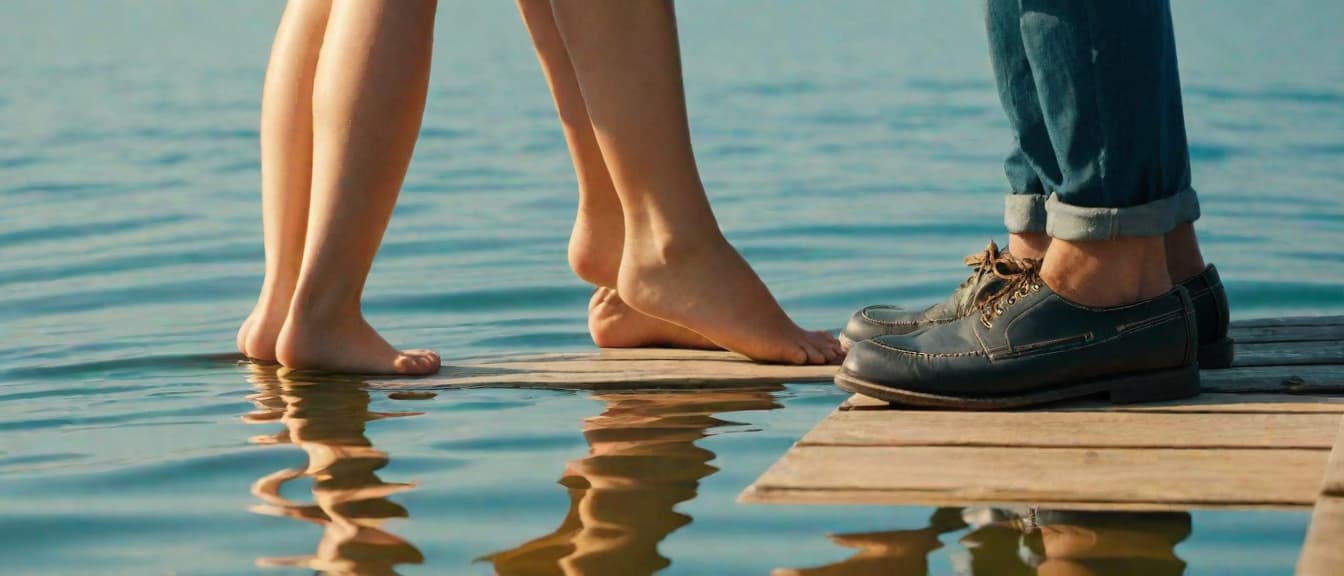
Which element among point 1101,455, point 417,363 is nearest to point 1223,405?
point 1101,455

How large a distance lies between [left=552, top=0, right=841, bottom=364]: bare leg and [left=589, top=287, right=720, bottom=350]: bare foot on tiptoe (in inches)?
6.6

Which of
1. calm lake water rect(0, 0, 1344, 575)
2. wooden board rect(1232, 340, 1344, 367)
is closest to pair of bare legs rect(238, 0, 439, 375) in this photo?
calm lake water rect(0, 0, 1344, 575)

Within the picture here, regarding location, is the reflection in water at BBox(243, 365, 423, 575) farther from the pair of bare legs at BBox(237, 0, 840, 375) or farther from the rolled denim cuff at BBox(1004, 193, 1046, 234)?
the rolled denim cuff at BBox(1004, 193, 1046, 234)

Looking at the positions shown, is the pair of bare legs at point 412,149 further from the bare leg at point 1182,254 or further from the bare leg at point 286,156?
the bare leg at point 1182,254

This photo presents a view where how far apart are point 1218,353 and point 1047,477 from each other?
681 millimetres

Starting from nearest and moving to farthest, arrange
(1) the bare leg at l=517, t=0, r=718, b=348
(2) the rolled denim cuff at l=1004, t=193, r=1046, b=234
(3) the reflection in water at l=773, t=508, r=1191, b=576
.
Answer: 1. (3) the reflection in water at l=773, t=508, r=1191, b=576
2. (2) the rolled denim cuff at l=1004, t=193, r=1046, b=234
3. (1) the bare leg at l=517, t=0, r=718, b=348

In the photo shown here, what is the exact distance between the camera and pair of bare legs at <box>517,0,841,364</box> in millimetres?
2404

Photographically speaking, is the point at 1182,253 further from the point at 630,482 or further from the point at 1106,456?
the point at 630,482

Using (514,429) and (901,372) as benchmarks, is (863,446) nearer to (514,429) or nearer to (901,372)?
(901,372)

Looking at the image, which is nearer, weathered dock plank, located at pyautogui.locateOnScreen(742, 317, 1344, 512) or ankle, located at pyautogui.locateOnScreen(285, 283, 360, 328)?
weathered dock plank, located at pyautogui.locateOnScreen(742, 317, 1344, 512)

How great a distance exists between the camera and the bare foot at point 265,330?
2715mm

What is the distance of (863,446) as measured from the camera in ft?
6.09

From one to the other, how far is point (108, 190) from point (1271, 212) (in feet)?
12.5

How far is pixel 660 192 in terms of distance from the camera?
8.11 feet
